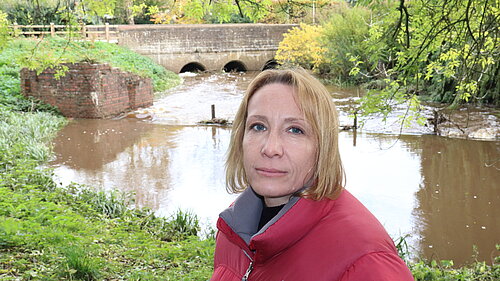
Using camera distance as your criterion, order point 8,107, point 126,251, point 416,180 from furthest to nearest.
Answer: point 8,107
point 416,180
point 126,251

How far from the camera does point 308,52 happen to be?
30766 millimetres

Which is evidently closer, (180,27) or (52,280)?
(52,280)

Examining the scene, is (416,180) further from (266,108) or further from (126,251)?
(266,108)

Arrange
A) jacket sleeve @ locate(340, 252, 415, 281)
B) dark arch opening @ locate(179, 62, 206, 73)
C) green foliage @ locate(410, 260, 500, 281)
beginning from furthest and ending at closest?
dark arch opening @ locate(179, 62, 206, 73) → green foliage @ locate(410, 260, 500, 281) → jacket sleeve @ locate(340, 252, 415, 281)

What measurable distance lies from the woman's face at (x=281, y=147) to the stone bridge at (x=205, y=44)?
30.1 meters

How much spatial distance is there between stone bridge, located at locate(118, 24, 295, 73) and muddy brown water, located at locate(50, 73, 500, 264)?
14.5 m

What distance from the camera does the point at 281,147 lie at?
4.71 ft

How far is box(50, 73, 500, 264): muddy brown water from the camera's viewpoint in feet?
25.8

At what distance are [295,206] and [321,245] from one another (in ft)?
0.39

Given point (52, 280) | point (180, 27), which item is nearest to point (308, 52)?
point (180, 27)

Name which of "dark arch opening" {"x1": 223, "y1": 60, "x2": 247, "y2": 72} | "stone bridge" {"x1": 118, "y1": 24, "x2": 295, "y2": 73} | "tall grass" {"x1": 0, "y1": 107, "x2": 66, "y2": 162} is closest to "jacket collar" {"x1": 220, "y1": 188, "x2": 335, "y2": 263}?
"tall grass" {"x1": 0, "y1": 107, "x2": 66, "y2": 162}

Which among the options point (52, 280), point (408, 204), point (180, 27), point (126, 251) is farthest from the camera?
point (180, 27)

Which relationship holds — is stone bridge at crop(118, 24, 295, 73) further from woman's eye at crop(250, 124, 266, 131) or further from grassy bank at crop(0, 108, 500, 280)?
woman's eye at crop(250, 124, 266, 131)

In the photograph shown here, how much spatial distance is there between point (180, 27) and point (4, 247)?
95.1 feet
